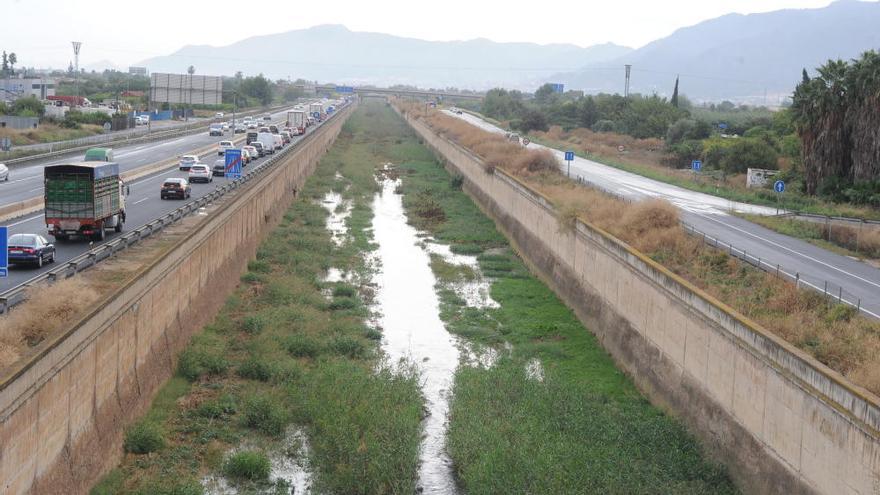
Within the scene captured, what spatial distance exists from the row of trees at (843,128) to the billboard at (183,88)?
58.9 m

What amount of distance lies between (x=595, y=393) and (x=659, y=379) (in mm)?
1712

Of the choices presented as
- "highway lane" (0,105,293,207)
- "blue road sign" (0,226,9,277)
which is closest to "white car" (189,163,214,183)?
"highway lane" (0,105,293,207)

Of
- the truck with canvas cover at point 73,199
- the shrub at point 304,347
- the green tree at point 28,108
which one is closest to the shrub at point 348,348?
the shrub at point 304,347

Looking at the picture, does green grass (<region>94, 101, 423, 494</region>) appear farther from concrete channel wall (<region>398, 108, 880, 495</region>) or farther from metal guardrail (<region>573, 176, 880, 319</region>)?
metal guardrail (<region>573, 176, 880, 319</region>)

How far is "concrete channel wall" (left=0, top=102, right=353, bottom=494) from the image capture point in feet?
49.6

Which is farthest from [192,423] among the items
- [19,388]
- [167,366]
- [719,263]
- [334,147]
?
[334,147]

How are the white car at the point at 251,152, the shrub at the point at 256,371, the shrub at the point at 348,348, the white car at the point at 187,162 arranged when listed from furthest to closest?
1. the white car at the point at 251,152
2. the white car at the point at 187,162
3. the shrub at the point at 348,348
4. the shrub at the point at 256,371

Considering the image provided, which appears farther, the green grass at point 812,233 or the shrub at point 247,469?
the green grass at point 812,233

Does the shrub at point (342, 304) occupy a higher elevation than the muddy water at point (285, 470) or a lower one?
higher

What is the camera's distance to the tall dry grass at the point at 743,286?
19734 millimetres

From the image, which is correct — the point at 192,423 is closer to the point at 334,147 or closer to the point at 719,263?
the point at 719,263

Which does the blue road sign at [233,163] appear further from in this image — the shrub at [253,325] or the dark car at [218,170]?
the shrub at [253,325]

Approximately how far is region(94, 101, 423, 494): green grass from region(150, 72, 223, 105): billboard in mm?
56657

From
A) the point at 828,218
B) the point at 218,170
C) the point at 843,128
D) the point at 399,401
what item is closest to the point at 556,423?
the point at 399,401
